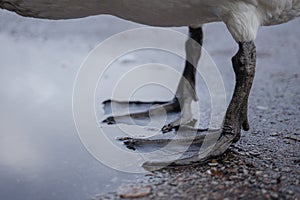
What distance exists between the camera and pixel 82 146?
1.97 metres

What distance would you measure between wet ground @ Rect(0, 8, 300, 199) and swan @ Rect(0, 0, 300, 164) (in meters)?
0.14

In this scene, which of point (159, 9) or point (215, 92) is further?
point (215, 92)

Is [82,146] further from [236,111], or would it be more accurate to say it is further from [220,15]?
[220,15]

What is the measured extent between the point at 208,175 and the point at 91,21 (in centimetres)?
305

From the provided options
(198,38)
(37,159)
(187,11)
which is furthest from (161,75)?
(37,159)

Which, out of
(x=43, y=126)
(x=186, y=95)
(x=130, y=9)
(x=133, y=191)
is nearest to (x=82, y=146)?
(x=43, y=126)

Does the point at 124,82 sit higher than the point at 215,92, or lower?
higher

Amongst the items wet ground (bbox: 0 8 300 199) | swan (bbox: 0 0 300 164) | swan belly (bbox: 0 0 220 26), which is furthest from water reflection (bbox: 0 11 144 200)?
swan belly (bbox: 0 0 220 26)

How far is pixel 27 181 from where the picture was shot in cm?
166

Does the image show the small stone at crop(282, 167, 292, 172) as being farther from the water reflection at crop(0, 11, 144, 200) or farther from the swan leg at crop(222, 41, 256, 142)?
the water reflection at crop(0, 11, 144, 200)

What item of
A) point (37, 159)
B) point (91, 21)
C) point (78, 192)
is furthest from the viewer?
point (91, 21)

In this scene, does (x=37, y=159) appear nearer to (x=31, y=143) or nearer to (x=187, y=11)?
(x=31, y=143)

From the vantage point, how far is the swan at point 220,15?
6.17 feet

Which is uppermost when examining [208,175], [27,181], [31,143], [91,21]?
[91,21]
